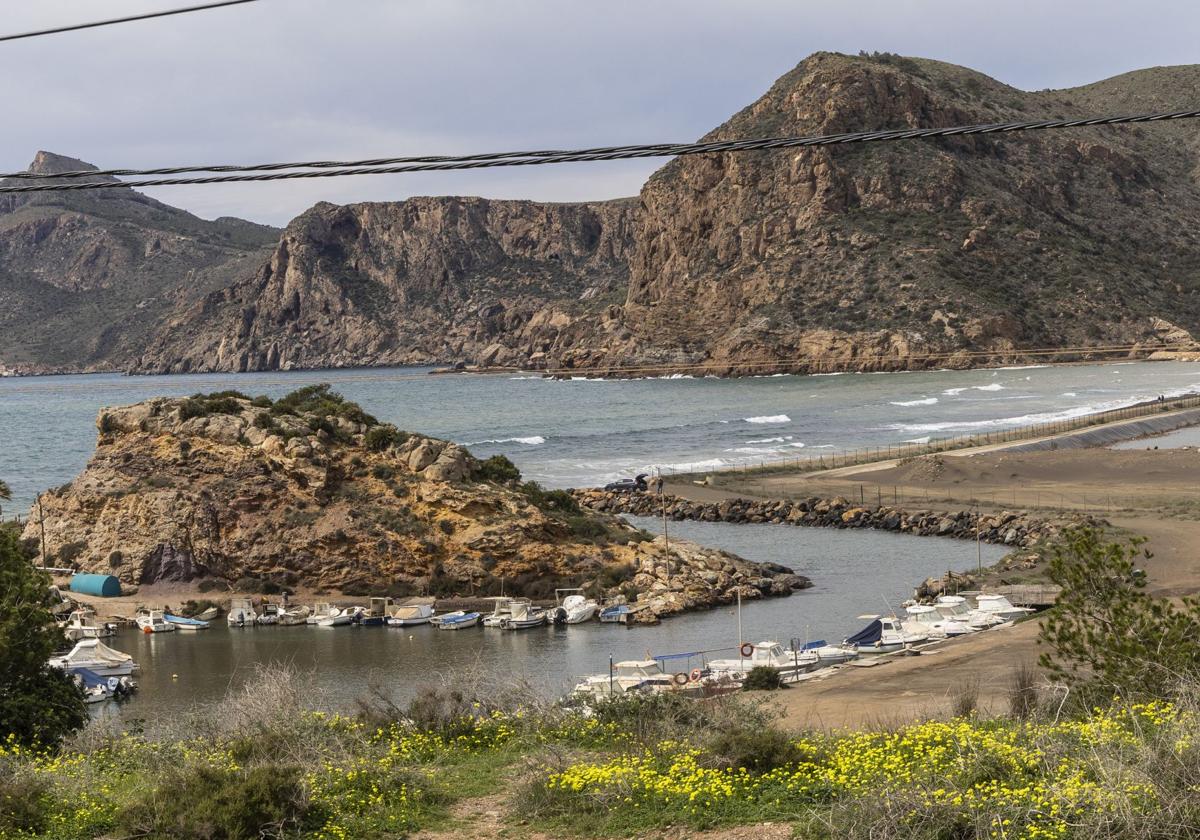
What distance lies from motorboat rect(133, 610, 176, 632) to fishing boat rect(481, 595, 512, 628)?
26.3 feet

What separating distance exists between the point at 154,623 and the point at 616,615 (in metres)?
11.6

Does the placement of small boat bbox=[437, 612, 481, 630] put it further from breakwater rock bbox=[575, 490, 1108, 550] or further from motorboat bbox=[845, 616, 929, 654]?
breakwater rock bbox=[575, 490, 1108, 550]

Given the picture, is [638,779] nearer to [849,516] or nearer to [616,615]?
[616,615]

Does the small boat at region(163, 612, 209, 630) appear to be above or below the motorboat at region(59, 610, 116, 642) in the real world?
below

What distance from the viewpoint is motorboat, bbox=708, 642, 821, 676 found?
968 inches

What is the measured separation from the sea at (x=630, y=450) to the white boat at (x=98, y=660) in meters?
0.52

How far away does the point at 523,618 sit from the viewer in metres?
31.6

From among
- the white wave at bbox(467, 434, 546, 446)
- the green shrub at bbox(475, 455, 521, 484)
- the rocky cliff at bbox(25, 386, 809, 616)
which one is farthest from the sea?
the green shrub at bbox(475, 455, 521, 484)

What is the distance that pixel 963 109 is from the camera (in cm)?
16350

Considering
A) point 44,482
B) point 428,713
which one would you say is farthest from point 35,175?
point 44,482

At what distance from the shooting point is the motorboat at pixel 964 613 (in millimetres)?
28828

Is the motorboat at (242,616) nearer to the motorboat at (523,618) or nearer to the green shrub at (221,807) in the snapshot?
the motorboat at (523,618)

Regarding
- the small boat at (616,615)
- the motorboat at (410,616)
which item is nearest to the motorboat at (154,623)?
the motorboat at (410,616)

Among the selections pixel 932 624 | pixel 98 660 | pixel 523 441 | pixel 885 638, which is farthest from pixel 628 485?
pixel 98 660
